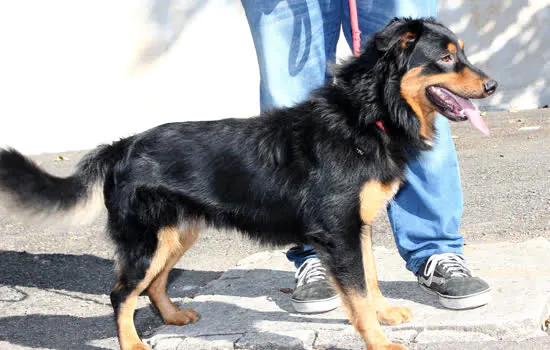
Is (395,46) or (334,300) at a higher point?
(395,46)

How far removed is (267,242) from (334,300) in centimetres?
53

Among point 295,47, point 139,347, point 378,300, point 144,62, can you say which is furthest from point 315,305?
point 144,62

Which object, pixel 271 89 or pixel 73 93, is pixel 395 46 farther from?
pixel 73 93

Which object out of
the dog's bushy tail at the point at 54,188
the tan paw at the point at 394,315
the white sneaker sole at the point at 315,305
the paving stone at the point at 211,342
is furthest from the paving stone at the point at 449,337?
the dog's bushy tail at the point at 54,188

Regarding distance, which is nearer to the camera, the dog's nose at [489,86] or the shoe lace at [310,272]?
the dog's nose at [489,86]

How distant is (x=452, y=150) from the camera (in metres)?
4.14

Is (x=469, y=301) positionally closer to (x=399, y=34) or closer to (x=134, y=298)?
(x=399, y=34)

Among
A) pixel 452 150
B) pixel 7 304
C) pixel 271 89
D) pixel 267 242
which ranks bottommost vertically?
pixel 7 304

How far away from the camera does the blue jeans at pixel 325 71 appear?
4.05 meters

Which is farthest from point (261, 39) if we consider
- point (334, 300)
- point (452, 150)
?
point (334, 300)

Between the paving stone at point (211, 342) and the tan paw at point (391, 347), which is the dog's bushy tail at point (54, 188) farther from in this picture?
the tan paw at point (391, 347)

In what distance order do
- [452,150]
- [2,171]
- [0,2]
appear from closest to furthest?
[2,171]
[452,150]
[0,2]

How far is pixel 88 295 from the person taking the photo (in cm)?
474

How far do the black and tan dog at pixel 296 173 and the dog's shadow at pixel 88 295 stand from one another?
0.47m
